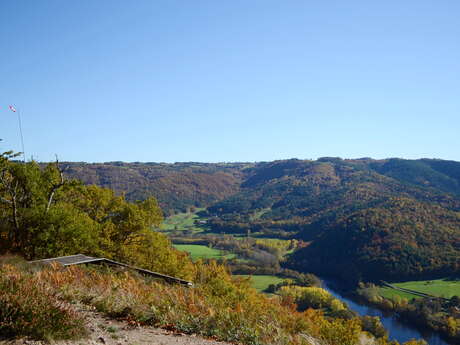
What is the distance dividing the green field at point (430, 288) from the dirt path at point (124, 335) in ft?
318

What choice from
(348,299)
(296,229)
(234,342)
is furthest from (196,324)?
(296,229)

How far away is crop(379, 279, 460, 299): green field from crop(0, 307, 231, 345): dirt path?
97.0 meters

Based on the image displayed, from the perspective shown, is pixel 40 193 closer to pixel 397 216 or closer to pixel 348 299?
pixel 348 299

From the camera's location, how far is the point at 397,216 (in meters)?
142

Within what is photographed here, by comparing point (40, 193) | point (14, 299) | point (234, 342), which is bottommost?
point (234, 342)

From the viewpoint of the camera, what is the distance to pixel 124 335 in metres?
7.38

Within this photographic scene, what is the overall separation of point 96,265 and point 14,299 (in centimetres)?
694

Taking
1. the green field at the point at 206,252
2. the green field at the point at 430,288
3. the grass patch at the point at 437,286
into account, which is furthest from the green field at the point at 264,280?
the grass patch at the point at 437,286

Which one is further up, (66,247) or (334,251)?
(66,247)

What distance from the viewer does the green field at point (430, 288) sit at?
88.7 m

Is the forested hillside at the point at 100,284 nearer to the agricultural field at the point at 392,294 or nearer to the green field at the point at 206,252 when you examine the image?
the agricultural field at the point at 392,294

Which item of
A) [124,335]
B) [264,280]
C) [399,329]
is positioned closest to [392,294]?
[399,329]

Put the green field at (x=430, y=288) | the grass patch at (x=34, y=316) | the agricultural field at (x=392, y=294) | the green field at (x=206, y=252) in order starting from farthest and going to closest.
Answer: the green field at (x=206, y=252) → the agricultural field at (x=392, y=294) → the green field at (x=430, y=288) → the grass patch at (x=34, y=316)

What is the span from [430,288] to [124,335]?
10438cm
